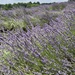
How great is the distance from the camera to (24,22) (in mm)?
7434

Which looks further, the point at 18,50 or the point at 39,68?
the point at 18,50

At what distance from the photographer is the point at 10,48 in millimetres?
2805

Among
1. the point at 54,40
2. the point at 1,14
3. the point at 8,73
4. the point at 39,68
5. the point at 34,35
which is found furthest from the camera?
the point at 1,14

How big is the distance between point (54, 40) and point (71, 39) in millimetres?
200

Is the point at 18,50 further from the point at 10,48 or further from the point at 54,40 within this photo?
the point at 54,40

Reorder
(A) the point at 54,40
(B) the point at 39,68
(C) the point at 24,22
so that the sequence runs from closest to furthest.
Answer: (B) the point at 39,68 < (A) the point at 54,40 < (C) the point at 24,22

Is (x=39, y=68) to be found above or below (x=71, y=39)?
below

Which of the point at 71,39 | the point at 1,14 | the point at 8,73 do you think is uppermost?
the point at 71,39

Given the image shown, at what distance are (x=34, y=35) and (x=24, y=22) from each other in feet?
15.0

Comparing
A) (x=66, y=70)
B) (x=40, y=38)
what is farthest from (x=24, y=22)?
(x=66, y=70)

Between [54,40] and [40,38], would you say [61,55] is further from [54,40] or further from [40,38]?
[40,38]

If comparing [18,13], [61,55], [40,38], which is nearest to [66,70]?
[61,55]

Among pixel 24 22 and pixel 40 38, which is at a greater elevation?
pixel 40 38

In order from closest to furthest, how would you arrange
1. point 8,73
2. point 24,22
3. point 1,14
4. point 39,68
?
point 8,73 < point 39,68 < point 24,22 < point 1,14
